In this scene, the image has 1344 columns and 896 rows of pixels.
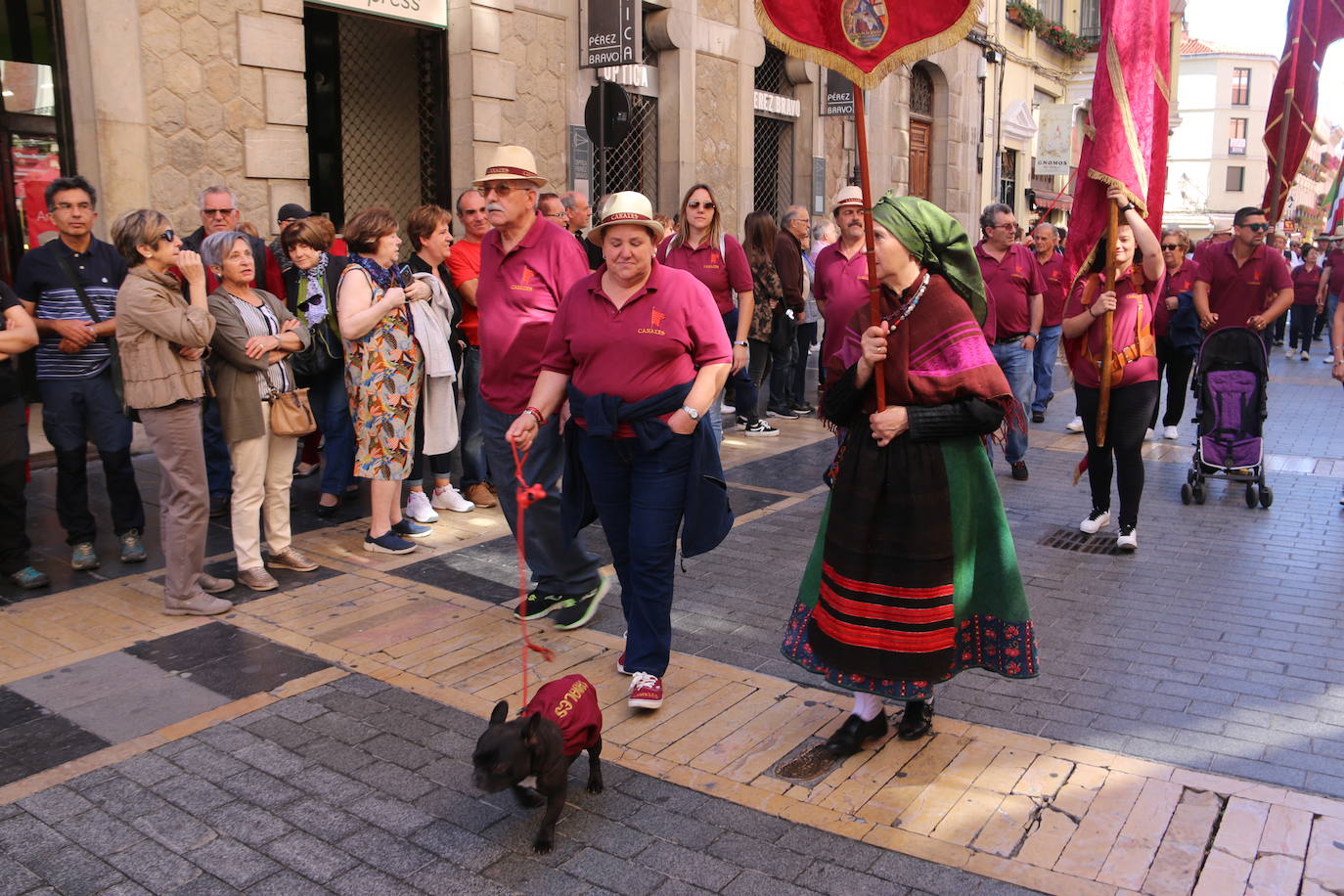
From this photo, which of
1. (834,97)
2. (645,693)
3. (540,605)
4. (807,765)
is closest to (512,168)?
(540,605)

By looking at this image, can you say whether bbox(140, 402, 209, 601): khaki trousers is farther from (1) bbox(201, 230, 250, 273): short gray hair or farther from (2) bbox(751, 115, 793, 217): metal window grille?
(2) bbox(751, 115, 793, 217): metal window grille

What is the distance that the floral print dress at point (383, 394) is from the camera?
6492 mm

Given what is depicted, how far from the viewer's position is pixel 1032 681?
4.66 meters

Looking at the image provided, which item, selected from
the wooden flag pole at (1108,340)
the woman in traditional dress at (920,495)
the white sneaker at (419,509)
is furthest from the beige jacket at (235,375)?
the wooden flag pole at (1108,340)

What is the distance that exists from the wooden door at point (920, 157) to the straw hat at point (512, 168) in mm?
17597

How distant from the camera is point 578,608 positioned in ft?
17.8

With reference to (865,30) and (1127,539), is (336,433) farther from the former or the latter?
(1127,539)

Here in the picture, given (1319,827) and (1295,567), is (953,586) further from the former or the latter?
(1295,567)

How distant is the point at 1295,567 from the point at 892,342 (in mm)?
3994

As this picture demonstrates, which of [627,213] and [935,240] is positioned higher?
[627,213]

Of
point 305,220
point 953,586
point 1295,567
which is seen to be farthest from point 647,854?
point 305,220

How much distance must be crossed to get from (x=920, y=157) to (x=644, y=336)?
19646mm

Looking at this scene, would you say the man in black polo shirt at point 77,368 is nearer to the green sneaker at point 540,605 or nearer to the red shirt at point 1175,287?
the green sneaker at point 540,605

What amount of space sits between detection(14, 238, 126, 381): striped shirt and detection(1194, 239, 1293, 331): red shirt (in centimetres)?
748
